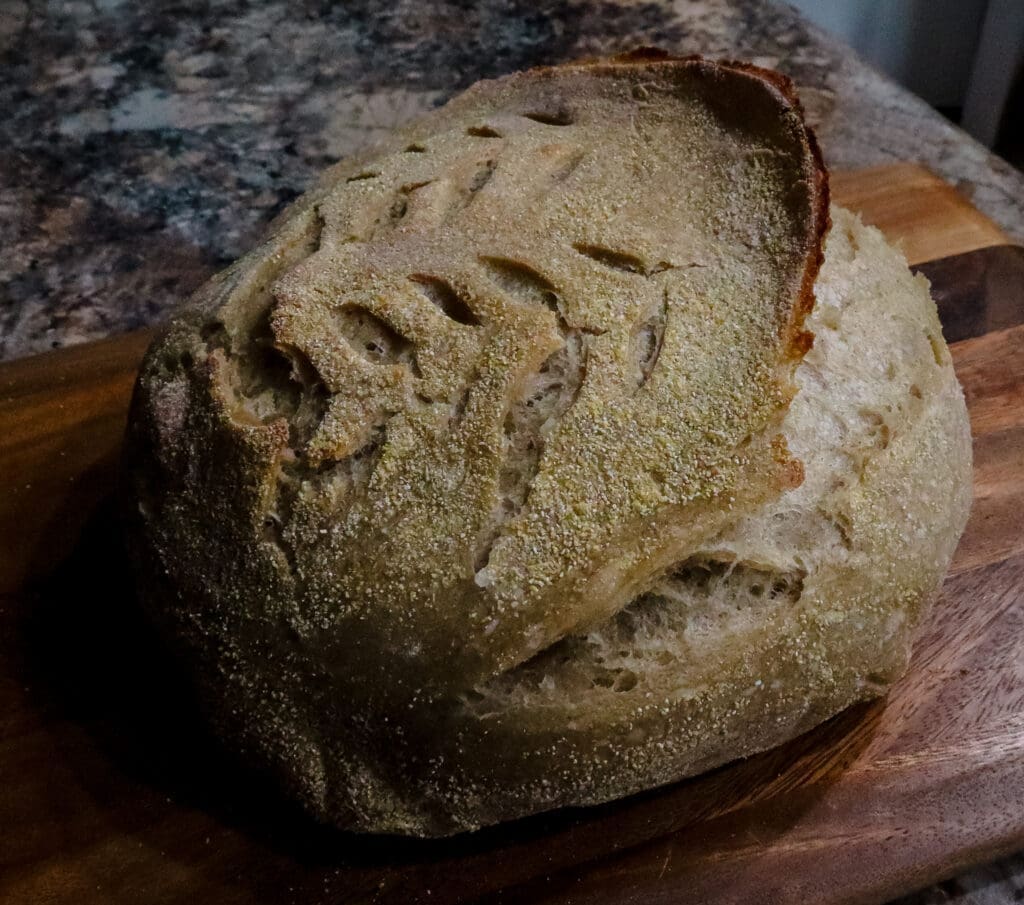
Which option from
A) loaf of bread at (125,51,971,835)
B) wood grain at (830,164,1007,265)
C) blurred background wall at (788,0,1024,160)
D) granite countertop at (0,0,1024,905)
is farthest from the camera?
blurred background wall at (788,0,1024,160)

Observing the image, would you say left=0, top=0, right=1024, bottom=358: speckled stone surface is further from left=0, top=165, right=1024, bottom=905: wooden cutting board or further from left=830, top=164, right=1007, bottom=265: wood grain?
left=0, top=165, right=1024, bottom=905: wooden cutting board

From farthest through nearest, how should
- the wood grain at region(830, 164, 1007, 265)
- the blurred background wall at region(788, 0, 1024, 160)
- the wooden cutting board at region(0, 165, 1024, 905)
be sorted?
1. the blurred background wall at region(788, 0, 1024, 160)
2. the wood grain at region(830, 164, 1007, 265)
3. the wooden cutting board at region(0, 165, 1024, 905)

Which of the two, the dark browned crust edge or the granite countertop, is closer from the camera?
the dark browned crust edge

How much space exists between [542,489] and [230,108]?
1.65 metres

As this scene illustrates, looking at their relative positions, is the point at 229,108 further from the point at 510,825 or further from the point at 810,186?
the point at 510,825

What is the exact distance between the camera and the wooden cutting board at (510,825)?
92cm

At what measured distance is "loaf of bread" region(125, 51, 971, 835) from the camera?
32.1 inches

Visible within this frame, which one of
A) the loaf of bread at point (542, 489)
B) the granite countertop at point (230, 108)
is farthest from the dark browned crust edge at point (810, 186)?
the granite countertop at point (230, 108)

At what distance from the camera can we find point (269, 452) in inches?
33.9

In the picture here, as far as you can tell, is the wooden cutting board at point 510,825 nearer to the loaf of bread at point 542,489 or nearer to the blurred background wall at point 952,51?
the loaf of bread at point 542,489

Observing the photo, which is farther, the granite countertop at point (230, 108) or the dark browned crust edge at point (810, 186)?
the granite countertop at point (230, 108)

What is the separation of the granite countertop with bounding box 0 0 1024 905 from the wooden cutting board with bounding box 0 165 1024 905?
2.21ft

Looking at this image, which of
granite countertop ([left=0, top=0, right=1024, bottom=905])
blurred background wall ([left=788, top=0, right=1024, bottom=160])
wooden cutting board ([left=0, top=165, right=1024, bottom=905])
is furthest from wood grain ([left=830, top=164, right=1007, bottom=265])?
blurred background wall ([left=788, top=0, right=1024, bottom=160])

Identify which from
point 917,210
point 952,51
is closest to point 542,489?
point 917,210
